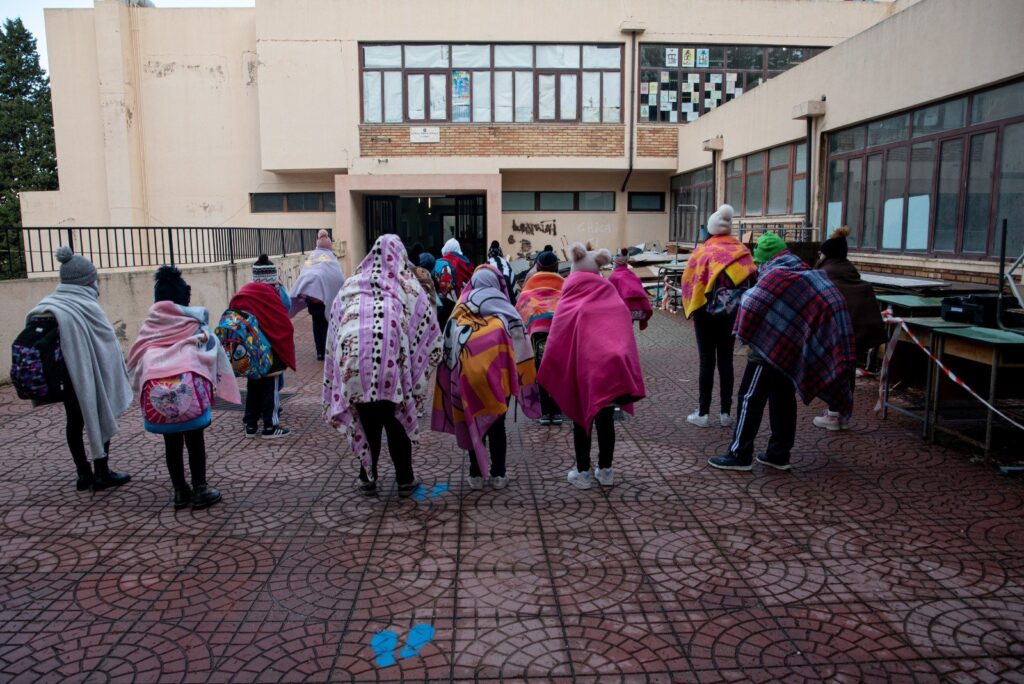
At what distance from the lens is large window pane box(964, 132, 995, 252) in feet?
29.1

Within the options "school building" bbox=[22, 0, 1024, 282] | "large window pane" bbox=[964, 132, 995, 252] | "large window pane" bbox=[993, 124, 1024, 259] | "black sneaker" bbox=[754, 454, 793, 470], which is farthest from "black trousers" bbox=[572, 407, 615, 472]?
"school building" bbox=[22, 0, 1024, 282]

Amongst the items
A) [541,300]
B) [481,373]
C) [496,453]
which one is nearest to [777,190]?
[541,300]

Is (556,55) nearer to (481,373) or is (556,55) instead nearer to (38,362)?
(481,373)

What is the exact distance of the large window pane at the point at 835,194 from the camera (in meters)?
12.3

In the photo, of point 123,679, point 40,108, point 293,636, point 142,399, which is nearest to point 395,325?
point 142,399

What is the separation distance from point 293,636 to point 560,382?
2360 mm

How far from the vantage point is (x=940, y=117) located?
9750 millimetres

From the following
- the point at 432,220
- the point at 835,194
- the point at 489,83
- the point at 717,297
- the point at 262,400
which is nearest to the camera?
the point at 717,297

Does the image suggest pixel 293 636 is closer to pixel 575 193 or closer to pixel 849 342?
pixel 849 342

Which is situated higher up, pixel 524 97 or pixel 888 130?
pixel 524 97

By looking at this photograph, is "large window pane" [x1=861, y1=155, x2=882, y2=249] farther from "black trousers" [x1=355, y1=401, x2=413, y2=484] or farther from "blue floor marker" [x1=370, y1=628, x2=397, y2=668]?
"blue floor marker" [x1=370, y1=628, x2=397, y2=668]

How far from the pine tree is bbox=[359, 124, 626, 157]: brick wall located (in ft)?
79.1

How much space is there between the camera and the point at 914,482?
516cm

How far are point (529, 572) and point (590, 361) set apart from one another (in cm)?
148
